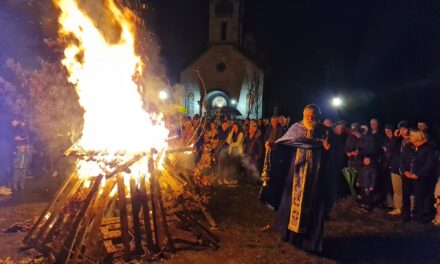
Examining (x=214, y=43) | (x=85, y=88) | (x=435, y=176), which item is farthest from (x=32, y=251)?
(x=214, y=43)

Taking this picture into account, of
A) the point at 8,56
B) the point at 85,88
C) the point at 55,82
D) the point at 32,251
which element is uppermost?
the point at 8,56

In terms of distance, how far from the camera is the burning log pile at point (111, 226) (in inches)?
216

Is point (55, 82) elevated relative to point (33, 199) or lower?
elevated

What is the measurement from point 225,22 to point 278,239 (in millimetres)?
30156

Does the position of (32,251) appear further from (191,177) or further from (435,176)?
(435,176)

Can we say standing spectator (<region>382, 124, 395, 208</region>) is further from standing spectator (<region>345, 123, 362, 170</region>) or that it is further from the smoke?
the smoke

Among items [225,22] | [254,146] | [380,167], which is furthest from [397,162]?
[225,22]

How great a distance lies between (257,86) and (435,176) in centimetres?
2450

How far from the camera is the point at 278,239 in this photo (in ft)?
21.9

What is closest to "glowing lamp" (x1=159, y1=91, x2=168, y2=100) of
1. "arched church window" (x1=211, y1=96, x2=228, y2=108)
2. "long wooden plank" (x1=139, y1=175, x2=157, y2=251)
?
"arched church window" (x1=211, y1=96, x2=228, y2=108)

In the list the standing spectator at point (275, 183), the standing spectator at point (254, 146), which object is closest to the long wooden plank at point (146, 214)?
the standing spectator at point (275, 183)

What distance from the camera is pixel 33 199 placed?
8.96 m

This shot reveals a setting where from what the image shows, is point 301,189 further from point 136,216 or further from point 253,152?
point 253,152

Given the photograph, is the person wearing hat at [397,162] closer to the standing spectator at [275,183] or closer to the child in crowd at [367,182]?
the child in crowd at [367,182]
